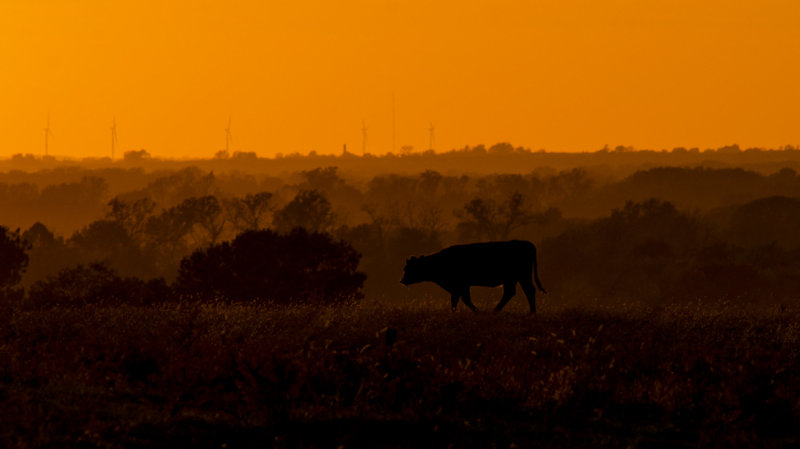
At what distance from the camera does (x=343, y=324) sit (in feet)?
71.8

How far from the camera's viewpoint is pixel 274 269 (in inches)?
1938

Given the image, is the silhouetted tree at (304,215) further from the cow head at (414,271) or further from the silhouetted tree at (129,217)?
the cow head at (414,271)

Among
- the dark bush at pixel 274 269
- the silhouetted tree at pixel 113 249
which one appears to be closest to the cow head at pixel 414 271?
the dark bush at pixel 274 269

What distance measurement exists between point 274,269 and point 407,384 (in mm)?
33605

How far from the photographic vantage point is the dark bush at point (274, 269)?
4812 centimetres

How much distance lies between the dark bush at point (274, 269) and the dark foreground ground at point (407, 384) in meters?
25.5

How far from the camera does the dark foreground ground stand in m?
14.1

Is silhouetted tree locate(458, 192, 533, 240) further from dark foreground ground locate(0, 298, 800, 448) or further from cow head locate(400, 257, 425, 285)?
dark foreground ground locate(0, 298, 800, 448)

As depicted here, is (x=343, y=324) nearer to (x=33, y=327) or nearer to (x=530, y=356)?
(x=530, y=356)

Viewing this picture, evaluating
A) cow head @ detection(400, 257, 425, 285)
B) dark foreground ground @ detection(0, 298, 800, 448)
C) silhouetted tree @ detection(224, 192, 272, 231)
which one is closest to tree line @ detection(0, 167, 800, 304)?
silhouetted tree @ detection(224, 192, 272, 231)

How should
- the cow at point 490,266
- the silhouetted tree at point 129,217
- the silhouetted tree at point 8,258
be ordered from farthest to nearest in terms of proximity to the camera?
Result: the silhouetted tree at point 129,217
the silhouetted tree at point 8,258
the cow at point 490,266

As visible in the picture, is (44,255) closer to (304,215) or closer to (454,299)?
(304,215)

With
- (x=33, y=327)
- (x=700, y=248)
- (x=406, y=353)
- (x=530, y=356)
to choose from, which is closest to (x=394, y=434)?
(x=406, y=353)

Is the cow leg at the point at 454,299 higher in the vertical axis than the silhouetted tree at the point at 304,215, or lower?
lower
